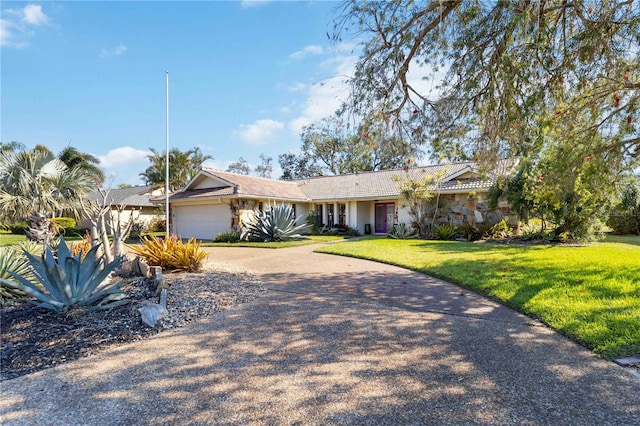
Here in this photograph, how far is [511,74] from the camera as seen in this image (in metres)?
6.54

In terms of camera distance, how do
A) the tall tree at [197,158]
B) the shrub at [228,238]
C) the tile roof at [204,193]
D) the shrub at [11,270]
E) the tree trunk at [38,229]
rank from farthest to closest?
the tall tree at [197,158]
the tile roof at [204,193]
the shrub at [228,238]
the tree trunk at [38,229]
the shrub at [11,270]

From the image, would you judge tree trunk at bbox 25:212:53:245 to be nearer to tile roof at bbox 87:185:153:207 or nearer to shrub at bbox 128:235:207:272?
shrub at bbox 128:235:207:272

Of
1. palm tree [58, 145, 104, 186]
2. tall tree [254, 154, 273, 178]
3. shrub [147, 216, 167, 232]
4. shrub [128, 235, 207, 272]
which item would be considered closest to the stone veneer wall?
shrub [128, 235, 207, 272]

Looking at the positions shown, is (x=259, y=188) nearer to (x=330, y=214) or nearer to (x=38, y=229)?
(x=330, y=214)

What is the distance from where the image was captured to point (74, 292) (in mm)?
A: 4754

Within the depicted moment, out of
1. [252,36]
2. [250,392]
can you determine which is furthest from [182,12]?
[250,392]

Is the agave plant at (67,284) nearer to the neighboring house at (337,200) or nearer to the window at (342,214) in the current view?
the neighboring house at (337,200)

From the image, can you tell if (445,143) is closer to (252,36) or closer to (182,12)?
(252,36)

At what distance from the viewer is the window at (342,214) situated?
74.3 ft

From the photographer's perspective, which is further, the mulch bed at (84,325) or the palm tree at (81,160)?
the palm tree at (81,160)

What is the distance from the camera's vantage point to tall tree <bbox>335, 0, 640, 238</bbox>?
6070 millimetres

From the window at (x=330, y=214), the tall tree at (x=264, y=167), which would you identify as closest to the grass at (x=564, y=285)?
the window at (x=330, y=214)

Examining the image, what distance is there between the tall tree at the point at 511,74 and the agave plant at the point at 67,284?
Answer: 5655 mm

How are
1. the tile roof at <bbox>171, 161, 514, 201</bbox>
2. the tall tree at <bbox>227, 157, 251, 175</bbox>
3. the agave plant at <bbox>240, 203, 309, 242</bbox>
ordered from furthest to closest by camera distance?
the tall tree at <bbox>227, 157, 251, 175</bbox> < the tile roof at <bbox>171, 161, 514, 201</bbox> < the agave plant at <bbox>240, 203, 309, 242</bbox>
